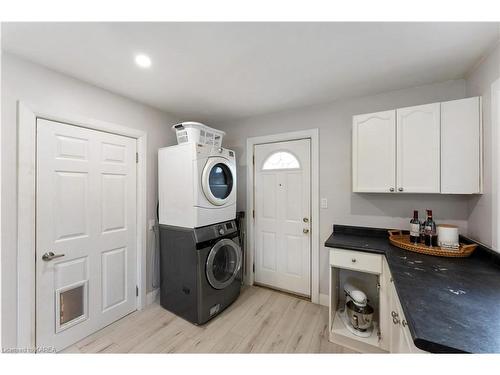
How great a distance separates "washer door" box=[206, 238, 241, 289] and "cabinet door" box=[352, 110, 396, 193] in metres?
1.39

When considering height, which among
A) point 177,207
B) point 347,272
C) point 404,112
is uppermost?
point 404,112

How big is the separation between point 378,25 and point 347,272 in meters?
2.06

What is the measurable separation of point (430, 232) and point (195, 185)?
78.1 inches

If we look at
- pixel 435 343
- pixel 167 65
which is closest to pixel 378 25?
pixel 167 65

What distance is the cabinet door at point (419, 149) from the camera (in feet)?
5.09

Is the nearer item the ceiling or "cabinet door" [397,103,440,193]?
the ceiling

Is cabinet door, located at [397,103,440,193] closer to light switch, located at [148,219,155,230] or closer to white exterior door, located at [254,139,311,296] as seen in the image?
white exterior door, located at [254,139,311,296]

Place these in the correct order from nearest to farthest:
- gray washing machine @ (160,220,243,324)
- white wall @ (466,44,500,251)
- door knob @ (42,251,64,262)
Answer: white wall @ (466,44,500,251)
door knob @ (42,251,64,262)
gray washing machine @ (160,220,243,324)

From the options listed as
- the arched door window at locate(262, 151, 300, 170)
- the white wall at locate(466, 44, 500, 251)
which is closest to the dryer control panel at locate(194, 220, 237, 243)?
the arched door window at locate(262, 151, 300, 170)

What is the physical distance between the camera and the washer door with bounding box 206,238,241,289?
197 centimetres

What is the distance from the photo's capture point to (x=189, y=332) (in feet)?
5.98

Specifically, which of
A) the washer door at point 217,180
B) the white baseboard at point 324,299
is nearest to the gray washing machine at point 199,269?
the washer door at point 217,180

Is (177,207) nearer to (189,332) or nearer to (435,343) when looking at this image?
(189,332)

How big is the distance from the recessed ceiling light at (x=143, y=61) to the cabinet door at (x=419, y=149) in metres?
1.98
